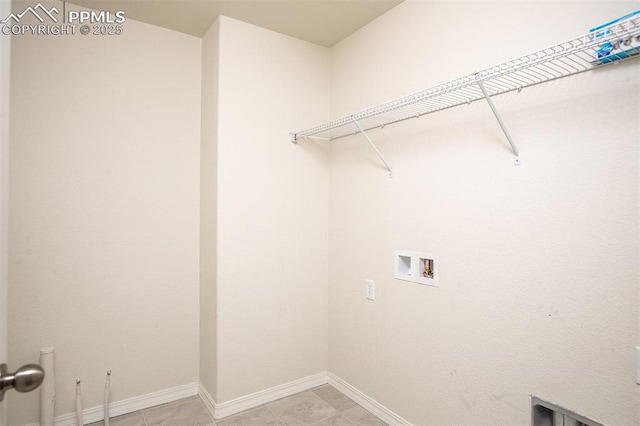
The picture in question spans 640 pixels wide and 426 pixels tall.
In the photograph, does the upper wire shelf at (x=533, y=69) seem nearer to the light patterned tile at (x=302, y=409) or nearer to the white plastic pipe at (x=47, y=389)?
the light patterned tile at (x=302, y=409)

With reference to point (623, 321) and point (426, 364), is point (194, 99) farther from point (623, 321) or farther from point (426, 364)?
point (623, 321)

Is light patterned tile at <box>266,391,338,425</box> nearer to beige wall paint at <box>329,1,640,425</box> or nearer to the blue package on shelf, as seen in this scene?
beige wall paint at <box>329,1,640,425</box>

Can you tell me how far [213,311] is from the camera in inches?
93.7

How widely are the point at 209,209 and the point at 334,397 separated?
160 centimetres

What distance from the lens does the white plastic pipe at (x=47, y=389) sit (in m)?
2.04

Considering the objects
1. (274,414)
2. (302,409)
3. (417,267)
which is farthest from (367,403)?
(417,267)

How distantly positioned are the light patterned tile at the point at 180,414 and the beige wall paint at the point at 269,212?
0.17 m

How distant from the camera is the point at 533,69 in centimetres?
147

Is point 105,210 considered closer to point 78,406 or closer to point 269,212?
point 269,212

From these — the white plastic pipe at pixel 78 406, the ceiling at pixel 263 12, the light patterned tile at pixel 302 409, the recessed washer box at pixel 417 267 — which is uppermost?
the ceiling at pixel 263 12

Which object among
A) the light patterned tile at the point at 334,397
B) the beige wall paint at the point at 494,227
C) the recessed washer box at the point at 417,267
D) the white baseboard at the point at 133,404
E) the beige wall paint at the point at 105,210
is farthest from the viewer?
the light patterned tile at the point at 334,397

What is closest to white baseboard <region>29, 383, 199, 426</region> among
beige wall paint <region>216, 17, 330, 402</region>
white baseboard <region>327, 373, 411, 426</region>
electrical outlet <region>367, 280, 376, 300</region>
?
beige wall paint <region>216, 17, 330, 402</region>

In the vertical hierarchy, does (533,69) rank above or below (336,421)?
above

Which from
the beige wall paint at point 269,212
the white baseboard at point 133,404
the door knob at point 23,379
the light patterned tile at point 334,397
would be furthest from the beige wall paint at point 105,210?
the door knob at point 23,379
